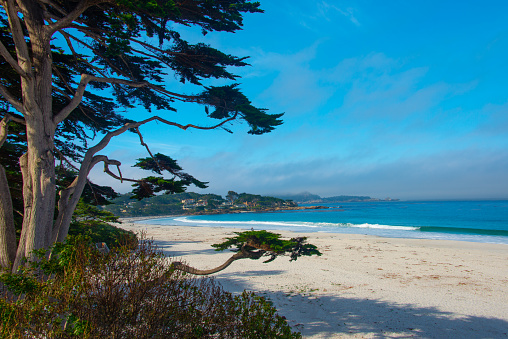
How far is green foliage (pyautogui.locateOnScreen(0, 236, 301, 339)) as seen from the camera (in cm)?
243

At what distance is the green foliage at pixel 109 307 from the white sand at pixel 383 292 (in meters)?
2.41

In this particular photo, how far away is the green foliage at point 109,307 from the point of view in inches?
95.6

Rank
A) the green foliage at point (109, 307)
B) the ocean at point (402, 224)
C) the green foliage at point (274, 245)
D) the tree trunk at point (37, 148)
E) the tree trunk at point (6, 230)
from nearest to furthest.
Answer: the green foliage at point (109, 307) < the green foliage at point (274, 245) < the tree trunk at point (37, 148) < the tree trunk at point (6, 230) < the ocean at point (402, 224)

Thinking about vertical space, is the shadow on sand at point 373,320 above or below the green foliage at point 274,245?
below

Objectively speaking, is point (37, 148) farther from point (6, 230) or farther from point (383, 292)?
point (383, 292)

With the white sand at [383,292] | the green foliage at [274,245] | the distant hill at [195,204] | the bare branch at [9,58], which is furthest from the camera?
the distant hill at [195,204]

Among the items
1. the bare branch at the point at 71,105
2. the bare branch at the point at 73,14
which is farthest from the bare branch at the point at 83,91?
the bare branch at the point at 73,14

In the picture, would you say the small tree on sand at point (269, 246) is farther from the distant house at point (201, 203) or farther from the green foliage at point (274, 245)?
the distant house at point (201, 203)

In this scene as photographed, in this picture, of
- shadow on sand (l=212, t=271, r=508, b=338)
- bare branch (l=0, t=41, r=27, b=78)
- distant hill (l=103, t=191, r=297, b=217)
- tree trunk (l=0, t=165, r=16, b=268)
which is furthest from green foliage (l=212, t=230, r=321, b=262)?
distant hill (l=103, t=191, r=297, b=217)

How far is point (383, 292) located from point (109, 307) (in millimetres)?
7637

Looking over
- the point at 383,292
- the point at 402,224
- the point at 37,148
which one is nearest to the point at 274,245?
the point at 37,148

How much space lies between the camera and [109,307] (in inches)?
102

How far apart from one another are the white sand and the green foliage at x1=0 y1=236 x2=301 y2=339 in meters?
2.41

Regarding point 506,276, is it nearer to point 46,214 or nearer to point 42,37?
point 46,214
